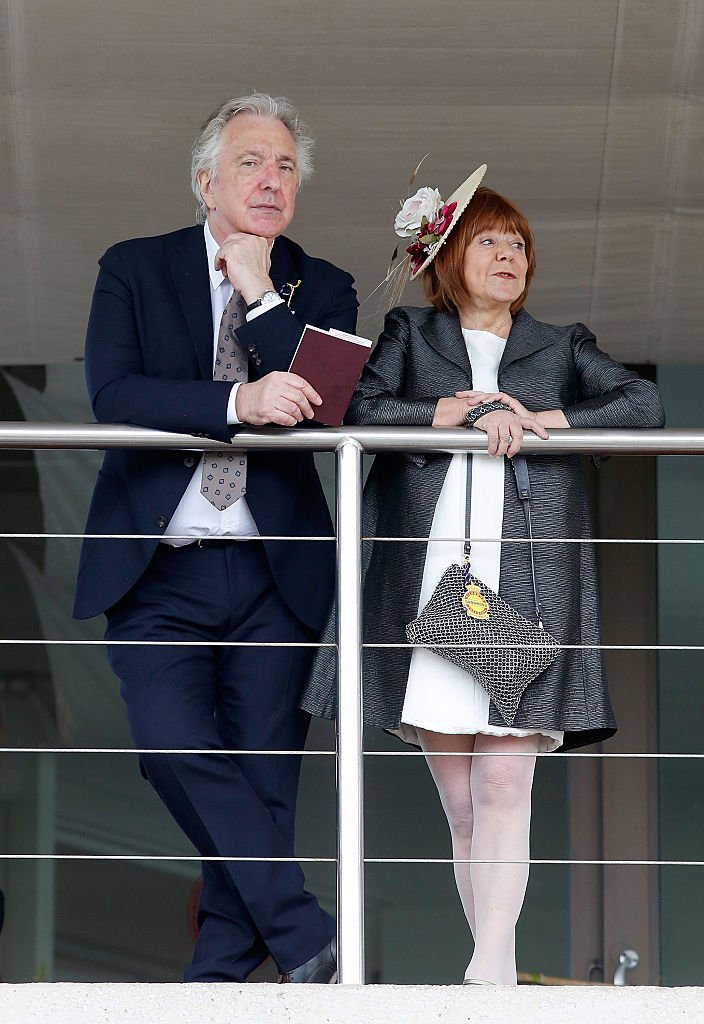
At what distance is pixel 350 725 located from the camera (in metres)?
2.06

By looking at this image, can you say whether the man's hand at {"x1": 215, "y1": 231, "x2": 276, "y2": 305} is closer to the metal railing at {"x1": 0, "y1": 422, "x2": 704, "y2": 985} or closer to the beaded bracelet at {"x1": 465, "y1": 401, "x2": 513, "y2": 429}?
the metal railing at {"x1": 0, "y1": 422, "x2": 704, "y2": 985}

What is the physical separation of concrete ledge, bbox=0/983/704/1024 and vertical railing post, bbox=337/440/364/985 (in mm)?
65

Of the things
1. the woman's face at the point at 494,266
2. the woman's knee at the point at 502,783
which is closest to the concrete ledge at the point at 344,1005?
the woman's knee at the point at 502,783

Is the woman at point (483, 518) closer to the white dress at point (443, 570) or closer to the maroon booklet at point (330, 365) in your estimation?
the white dress at point (443, 570)

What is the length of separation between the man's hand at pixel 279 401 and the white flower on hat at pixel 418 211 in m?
0.42

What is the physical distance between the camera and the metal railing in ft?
6.56

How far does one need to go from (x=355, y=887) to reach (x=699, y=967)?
10.1ft

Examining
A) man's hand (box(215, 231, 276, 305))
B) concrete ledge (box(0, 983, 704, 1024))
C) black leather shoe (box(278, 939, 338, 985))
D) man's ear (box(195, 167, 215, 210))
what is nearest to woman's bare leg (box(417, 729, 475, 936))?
black leather shoe (box(278, 939, 338, 985))

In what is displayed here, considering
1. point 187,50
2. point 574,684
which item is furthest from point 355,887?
point 187,50

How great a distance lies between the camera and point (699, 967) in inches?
187

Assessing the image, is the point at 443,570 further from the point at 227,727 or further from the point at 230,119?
the point at 230,119

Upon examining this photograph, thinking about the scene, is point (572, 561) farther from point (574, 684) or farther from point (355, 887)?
point (355, 887)

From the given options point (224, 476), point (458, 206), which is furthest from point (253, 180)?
point (224, 476)

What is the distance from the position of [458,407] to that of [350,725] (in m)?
0.51
